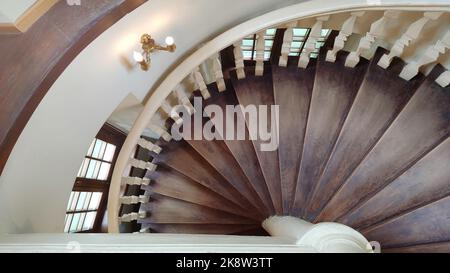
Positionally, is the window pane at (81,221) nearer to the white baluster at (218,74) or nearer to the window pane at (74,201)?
the window pane at (74,201)

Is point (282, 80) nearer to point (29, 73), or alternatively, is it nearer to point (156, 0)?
point (156, 0)

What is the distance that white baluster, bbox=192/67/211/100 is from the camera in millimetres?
2567

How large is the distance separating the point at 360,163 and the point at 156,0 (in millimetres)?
2016

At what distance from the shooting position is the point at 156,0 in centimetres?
188

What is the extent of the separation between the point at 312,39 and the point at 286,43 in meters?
0.22

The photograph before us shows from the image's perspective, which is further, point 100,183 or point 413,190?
point 100,183

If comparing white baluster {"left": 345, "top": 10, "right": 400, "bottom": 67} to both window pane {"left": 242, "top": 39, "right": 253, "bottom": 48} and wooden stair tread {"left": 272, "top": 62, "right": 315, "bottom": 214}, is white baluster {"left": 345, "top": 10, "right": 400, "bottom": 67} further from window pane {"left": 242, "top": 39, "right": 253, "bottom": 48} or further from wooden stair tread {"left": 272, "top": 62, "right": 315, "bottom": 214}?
window pane {"left": 242, "top": 39, "right": 253, "bottom": 48}

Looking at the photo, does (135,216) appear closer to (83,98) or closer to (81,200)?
(81,200)

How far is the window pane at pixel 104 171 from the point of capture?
151 inches

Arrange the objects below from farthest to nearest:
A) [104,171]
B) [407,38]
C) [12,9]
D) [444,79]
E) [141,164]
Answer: [104,171] → [141,164] → [444,79] → [407,38] → [12,9]

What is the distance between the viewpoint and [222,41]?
91.7 inches

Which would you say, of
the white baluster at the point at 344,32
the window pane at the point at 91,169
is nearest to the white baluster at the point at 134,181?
the window pane at the point at 91,169

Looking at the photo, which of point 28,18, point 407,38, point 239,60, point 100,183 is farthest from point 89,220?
point 407,38
